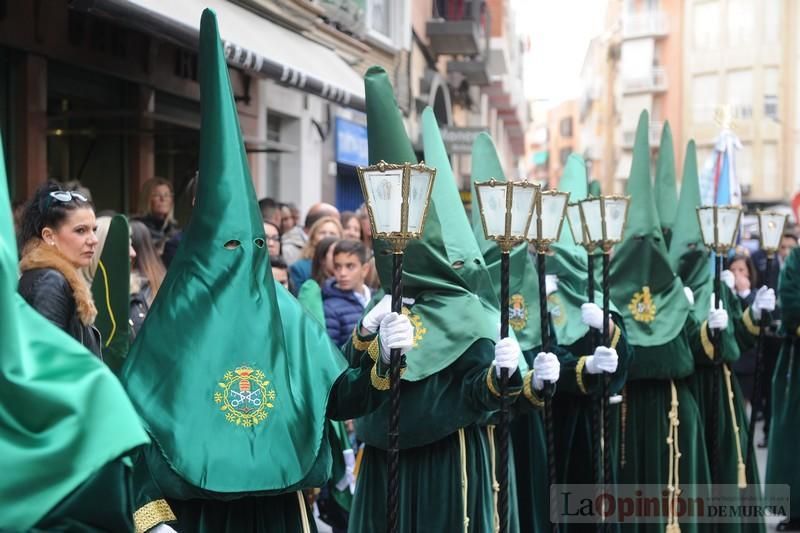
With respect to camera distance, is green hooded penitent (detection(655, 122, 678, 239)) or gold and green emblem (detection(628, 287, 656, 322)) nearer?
gold and green emblem (detection(628, 287, 656, 322))

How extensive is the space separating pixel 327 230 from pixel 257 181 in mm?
6204

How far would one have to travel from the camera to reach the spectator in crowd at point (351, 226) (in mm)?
8453

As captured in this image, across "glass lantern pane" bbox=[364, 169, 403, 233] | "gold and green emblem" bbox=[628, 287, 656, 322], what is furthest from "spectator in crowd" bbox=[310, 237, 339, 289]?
"glass lantern pane" bbox=[364, 169, 403, 233]

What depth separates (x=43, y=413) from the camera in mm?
2082

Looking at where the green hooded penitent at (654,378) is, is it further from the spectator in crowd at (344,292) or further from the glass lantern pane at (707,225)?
the spectator in crowd at (344,292)

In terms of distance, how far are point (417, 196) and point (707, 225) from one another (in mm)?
3007

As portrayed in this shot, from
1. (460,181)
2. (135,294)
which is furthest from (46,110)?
(460,181)

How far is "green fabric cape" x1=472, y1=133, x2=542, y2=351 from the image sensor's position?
6098 millimetres

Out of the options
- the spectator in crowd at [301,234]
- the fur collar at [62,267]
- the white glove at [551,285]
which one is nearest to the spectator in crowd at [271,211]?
the spectator in crowd at [301,234]

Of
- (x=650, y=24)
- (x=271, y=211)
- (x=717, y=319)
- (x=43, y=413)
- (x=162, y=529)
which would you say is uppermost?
(x=650, y=24)

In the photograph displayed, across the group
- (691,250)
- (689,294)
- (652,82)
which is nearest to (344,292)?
(689,294)

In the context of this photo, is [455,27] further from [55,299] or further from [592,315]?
[55,299]

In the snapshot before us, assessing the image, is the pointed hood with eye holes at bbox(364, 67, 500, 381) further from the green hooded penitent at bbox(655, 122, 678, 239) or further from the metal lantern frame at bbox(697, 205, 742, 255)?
the green hooded penitent at bbox(655, 122, 678, 239)

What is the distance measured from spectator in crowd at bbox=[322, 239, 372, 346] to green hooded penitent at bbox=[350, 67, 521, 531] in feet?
6.18
